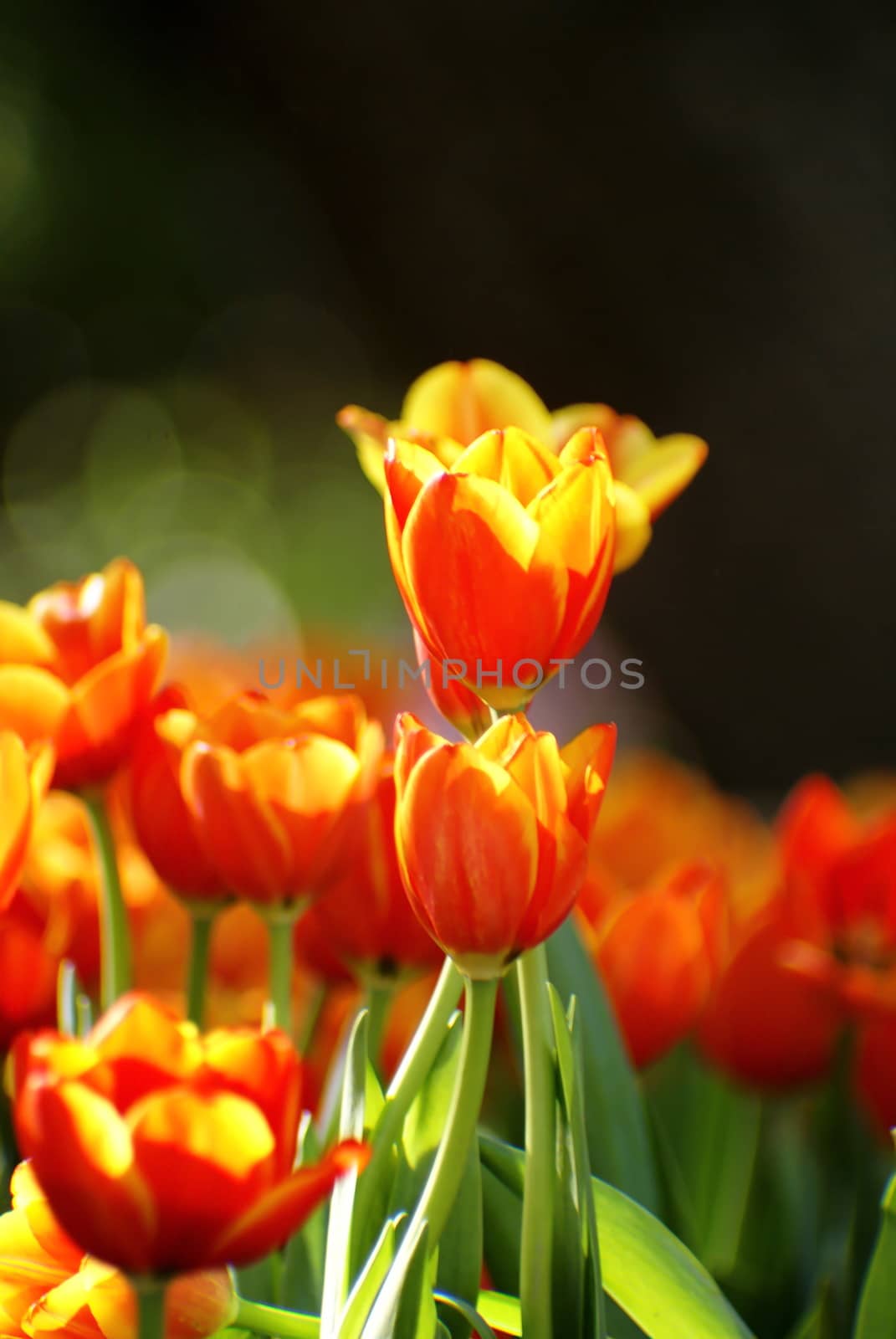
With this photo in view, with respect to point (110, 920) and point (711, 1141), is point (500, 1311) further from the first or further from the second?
point (711, 1141)

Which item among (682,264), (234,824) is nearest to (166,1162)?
(234,824)

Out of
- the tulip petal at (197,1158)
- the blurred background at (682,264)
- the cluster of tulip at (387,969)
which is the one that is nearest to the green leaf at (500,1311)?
the cluster of tulip at (387,969)

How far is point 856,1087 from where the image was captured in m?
0.46

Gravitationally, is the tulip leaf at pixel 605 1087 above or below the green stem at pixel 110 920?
below

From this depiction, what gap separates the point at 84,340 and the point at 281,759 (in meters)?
3.72

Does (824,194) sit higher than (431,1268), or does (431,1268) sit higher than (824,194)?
(824,194)

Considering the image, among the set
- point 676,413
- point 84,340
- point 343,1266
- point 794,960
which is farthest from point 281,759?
point 84,340

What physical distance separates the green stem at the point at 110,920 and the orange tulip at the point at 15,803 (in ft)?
0.19

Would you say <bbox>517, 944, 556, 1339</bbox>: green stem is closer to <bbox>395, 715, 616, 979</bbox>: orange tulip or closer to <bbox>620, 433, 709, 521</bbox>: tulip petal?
<bbox>395, 715, 616, 979</bbox>: orange tulip

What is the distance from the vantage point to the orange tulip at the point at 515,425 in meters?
0.33

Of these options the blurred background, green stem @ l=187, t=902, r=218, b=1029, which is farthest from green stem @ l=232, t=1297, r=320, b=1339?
the blurred background

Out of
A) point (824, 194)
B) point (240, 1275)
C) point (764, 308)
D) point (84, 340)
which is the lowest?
point (240, 1275)

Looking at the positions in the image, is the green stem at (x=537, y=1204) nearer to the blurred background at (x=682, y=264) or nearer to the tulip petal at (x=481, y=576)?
the tulip petal at (x=481, y=576)

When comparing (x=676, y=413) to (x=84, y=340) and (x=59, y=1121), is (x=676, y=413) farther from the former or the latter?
(x=84, y=340)
